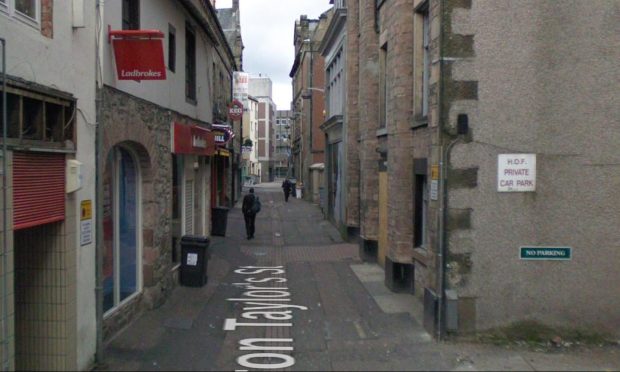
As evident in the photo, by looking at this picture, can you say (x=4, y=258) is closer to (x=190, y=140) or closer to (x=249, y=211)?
(x=190, y=140)

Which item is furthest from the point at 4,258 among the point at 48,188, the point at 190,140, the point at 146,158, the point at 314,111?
the point at 314,111

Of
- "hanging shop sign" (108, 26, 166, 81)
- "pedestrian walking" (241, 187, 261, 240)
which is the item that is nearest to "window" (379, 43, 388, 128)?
"pedestrian walking" (241, 187, 261, 240)

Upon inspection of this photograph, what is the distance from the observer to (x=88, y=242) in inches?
313

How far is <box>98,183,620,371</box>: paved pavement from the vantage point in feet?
27.2

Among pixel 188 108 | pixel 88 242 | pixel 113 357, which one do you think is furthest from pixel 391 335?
pixel 188 108

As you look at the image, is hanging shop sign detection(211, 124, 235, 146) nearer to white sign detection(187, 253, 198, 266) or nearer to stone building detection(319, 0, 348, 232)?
stone building detection(319, 0, 348, 232)

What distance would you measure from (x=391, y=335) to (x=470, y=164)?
9.09ft

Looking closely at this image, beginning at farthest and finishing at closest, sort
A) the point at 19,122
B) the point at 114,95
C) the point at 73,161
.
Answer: the point at 114,95, the point at 73,161, the point at 19,122

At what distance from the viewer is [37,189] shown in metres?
6.58

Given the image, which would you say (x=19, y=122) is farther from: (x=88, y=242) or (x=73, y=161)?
(x=88, y=242)

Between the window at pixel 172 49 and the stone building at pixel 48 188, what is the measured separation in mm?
4897

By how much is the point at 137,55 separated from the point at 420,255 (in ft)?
19.5

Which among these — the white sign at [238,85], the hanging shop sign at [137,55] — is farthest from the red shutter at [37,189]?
the white sign at [238,85]

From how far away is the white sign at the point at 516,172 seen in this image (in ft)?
29.5
